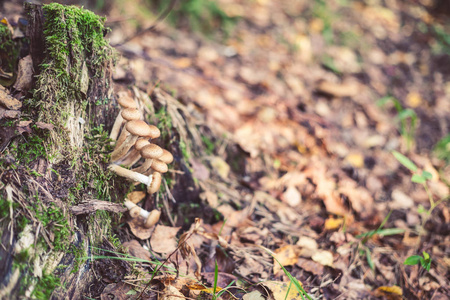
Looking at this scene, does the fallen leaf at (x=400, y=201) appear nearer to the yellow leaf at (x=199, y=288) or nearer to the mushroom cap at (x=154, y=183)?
the yellow leaf at (x=199, y=288)

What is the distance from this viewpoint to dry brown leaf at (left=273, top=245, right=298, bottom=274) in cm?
242

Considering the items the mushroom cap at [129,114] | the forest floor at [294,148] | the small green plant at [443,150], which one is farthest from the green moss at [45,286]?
the small green plant at [443,150]

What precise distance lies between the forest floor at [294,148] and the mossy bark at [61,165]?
0.32m

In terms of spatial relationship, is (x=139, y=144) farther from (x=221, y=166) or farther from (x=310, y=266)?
(x=310, y=266)

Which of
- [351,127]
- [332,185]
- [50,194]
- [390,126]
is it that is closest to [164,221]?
[50,194]

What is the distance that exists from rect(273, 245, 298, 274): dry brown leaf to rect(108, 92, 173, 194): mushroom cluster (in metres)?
1.11

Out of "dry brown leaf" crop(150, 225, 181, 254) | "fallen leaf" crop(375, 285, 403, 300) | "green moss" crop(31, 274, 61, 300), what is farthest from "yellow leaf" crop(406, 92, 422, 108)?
"green moss" crop(31, 274, 61, 300)

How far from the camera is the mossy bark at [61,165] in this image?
60.2 inches

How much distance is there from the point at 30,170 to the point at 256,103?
330 centimetres

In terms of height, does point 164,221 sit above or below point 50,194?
below

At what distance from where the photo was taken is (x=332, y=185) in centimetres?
354

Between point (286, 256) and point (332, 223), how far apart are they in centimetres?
73

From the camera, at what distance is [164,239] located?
7.59ft

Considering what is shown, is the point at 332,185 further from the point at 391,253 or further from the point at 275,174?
the point at 391,253
